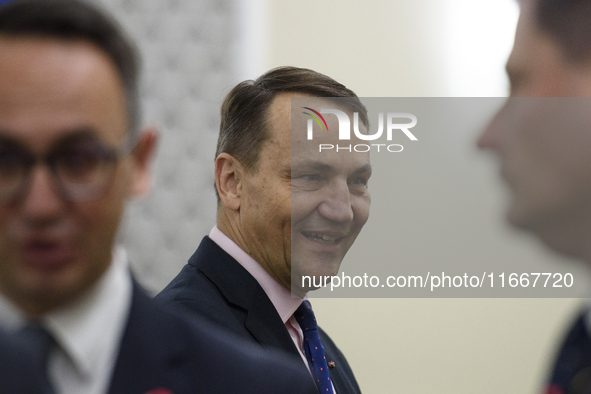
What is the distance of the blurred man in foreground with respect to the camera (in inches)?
19.6

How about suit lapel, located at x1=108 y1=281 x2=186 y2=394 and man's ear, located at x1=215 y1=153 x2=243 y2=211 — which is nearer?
suit lapel, located at x1=108 y1=281 x2=186 y2=394

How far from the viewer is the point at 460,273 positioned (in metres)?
0.99

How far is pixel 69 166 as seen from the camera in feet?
1.67

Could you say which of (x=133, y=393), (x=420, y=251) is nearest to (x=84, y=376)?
(x=133, y=393)

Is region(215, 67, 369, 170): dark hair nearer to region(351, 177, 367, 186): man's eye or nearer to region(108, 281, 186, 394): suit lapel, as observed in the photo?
region(351, 177, 367, 186): man's eye

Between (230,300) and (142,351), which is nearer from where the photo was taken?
(142,351)

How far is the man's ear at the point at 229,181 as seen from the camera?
117 centimetres

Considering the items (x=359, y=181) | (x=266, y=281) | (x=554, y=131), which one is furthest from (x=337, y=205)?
(x=554, y=131)

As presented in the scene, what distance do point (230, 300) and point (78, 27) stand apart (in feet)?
2.07

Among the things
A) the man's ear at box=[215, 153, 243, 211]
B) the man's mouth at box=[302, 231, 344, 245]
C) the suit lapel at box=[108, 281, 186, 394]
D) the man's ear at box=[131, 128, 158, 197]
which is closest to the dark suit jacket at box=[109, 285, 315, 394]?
the suit lapel at box=[108, 281, 186, 394]

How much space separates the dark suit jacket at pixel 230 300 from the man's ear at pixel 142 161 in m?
0.44

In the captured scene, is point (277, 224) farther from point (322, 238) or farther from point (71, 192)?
point (71, 192)

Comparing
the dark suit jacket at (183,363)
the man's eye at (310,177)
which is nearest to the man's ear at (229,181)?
the man's eye at (310,177)

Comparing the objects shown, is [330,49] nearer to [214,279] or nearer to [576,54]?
[214,279]
